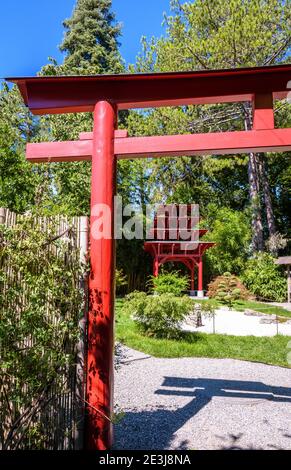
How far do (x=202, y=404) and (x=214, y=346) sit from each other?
373cm

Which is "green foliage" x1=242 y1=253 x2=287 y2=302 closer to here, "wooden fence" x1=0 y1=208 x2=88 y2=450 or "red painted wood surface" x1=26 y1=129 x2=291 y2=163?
"red painted wood surface" x1=26 y1=129 x2=291 y2=163

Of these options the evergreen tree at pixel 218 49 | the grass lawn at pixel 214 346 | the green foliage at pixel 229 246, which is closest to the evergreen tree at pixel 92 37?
the evergreen tree at pixel 218 49

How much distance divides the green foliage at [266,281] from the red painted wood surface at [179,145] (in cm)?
1518

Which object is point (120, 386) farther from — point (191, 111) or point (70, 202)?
point (191, 111)

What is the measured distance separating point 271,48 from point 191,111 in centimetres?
457

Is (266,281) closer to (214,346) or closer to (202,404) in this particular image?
(214,346)

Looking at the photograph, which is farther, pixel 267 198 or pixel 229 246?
pixel 267 198

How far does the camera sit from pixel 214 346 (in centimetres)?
815

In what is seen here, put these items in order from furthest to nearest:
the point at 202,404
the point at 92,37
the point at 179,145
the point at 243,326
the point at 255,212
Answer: the point at 92,37
the point at 255,212
the point at 243,326
the point at 202,404
the point at 179,145

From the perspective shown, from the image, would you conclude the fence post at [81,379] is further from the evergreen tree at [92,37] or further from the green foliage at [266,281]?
the evergreen tree at [92,37]

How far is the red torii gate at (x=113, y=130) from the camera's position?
2.92 metres

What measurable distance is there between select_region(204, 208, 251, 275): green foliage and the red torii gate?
16899mm

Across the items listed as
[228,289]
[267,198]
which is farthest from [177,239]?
[267,198]

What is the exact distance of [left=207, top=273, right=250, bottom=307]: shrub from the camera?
16547 mm
